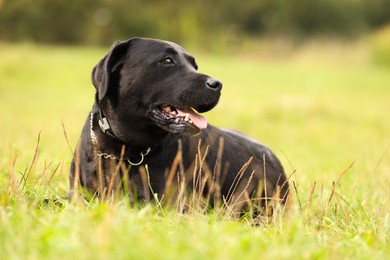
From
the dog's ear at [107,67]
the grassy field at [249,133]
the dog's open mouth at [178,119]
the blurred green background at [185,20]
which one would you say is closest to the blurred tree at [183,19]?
the blurred green background at [185,20]

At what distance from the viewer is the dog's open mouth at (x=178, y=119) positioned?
4.22 m

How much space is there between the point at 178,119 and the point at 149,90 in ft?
1.04

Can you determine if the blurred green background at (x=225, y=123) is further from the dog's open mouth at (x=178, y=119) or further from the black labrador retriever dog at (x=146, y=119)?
the dog's open mouth at (x=178, y=119)

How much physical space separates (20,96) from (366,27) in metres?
41.9

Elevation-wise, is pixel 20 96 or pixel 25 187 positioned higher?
pixel 25 187

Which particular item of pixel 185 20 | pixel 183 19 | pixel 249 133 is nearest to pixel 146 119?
pixel 249 133

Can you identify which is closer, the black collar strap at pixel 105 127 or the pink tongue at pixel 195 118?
the pink tongue at pixel 195 118

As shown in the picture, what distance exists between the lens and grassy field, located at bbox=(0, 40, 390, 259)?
2795mm

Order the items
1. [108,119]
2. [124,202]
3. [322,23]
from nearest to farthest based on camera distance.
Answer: [124,202]
[108,119]
[322,23]

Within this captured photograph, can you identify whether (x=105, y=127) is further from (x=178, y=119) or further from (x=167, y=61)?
(x=167, y=61)

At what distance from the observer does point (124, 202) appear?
3.76 meters

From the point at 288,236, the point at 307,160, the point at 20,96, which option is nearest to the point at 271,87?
the point at 20,96

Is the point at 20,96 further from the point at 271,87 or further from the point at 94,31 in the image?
the point at 94,31

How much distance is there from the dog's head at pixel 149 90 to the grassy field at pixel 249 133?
2.02ft
